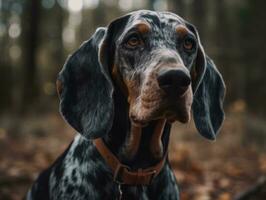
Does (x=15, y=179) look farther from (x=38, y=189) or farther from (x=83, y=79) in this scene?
(x=83, y=79)

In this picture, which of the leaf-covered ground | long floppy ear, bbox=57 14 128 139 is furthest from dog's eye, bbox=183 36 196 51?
the leaf-covered ground

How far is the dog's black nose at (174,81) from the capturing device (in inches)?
156

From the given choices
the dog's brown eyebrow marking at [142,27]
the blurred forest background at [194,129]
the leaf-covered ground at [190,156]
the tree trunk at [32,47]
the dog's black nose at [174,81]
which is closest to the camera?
the dog's black nose at [174,81]

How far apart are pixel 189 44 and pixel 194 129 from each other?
32.4ft

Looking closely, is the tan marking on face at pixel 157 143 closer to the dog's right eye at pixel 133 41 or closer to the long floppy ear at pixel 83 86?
the long floppy ear at pixel 83 86

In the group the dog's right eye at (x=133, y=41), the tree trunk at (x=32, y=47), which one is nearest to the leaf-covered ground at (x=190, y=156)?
the dog's right eye at (x=133, y=41)

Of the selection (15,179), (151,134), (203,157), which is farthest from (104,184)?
(203,157)

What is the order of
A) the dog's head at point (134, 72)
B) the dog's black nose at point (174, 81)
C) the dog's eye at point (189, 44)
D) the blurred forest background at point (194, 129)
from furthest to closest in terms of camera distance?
the blurred forest background at point (194, 129) < the dog's eye at point (189, 44) < the dog's head at point (134, 72) < the dog's black nose at point (174, 81)

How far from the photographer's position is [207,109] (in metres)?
5.04

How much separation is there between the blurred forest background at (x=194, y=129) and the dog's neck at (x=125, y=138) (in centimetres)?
259

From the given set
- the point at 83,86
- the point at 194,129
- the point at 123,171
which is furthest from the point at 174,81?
the point at 194,129

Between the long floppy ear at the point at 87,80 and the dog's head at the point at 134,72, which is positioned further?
the long floppy ear at the point at 87,80

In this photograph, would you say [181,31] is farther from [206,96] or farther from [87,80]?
[87,80]

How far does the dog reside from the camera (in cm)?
455
